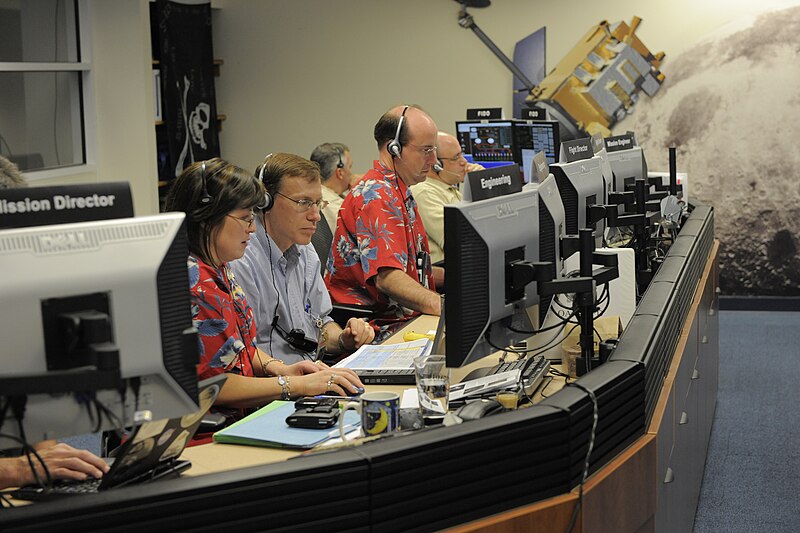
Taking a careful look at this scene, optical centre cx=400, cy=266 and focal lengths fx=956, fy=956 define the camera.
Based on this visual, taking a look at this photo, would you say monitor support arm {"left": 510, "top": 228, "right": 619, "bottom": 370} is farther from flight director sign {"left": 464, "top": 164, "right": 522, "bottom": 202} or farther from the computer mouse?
the computer mouse

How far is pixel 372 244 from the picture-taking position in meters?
3.75

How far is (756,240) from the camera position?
24.6 ft

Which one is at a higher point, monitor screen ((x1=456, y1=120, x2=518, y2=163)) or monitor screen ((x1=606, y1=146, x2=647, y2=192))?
monitor screen ((x1=456, y1=120, x2=518, y2=163))

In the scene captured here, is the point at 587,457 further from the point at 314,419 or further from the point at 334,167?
the point at 334,167

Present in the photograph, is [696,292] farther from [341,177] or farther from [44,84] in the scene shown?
[44,84]

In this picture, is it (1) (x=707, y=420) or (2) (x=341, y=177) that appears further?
(2) (x=341, y=177)

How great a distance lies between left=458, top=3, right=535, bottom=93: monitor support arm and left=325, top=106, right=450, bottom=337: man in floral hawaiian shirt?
3.96 m

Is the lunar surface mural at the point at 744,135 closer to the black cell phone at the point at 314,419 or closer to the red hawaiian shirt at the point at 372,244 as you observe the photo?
the red hawaiian shirt at the point at 372,244

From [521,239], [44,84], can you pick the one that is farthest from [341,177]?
[521,239]

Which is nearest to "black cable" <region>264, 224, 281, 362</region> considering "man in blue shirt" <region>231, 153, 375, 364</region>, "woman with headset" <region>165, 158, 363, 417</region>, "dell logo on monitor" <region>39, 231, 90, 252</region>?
"man in blue shirt" <region>231, 153, 375, 364</region>

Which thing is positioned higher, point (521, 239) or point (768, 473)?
point (521, 239)

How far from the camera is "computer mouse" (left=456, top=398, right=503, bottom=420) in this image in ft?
6.48

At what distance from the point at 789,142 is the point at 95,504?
22.8 feet

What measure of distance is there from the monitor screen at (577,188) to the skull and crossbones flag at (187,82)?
4.96 m
